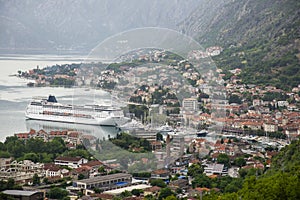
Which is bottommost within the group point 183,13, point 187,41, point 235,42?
point 187,41

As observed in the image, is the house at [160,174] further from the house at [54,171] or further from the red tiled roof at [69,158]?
the red tiled roof at [69,158]

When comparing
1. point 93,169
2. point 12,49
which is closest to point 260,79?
point 93,169

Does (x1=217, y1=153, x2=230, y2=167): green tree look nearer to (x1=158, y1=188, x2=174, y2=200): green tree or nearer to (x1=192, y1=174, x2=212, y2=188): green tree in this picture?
(x1=192, y1=174, x2=212, y2=188): green tree

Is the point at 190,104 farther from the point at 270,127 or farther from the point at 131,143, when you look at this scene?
the point at 270,127

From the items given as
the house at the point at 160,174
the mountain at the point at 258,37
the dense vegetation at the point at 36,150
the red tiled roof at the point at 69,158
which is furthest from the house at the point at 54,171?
the mountain at the point at 258,37

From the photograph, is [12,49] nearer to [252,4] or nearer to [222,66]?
[252,4]

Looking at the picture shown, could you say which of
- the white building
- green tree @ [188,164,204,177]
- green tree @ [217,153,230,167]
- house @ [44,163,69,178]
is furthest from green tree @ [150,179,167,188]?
green tree @ [217,153,230,167]
